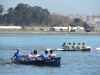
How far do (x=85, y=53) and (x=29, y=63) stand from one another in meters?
17.8

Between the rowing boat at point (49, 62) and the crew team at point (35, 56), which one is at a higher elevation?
the crew team at point (35, 56)

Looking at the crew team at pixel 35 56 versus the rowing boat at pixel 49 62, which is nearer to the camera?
the rowing boat at pixel 49 62

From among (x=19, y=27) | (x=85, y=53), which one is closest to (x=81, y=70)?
(x=85, y=53)

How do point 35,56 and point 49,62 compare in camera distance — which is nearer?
point 49,62

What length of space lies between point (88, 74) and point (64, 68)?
382 centimetres

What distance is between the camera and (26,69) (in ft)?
122

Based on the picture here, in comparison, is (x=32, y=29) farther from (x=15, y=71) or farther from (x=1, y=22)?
(x=15, y=71)

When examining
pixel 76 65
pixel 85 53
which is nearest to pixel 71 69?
pixel 76 65

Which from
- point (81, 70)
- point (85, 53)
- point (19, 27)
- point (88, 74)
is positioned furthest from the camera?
point (19, 27)

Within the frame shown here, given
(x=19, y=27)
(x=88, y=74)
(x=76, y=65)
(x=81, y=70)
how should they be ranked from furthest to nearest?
1. (x=19, y=27)
2. (x=76, y=65)
3. (x=81, y=70)
4. (x=88, y=74)

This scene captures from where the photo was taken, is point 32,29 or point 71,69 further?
point 32,29

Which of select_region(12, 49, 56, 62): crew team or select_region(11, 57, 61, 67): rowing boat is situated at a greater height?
select_region(12, 49, 56, 62): crew team

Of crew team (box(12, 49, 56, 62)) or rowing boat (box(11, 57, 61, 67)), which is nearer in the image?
rowing boat (box(11, 57, 61, 67))

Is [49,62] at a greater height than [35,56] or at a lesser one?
lesser
